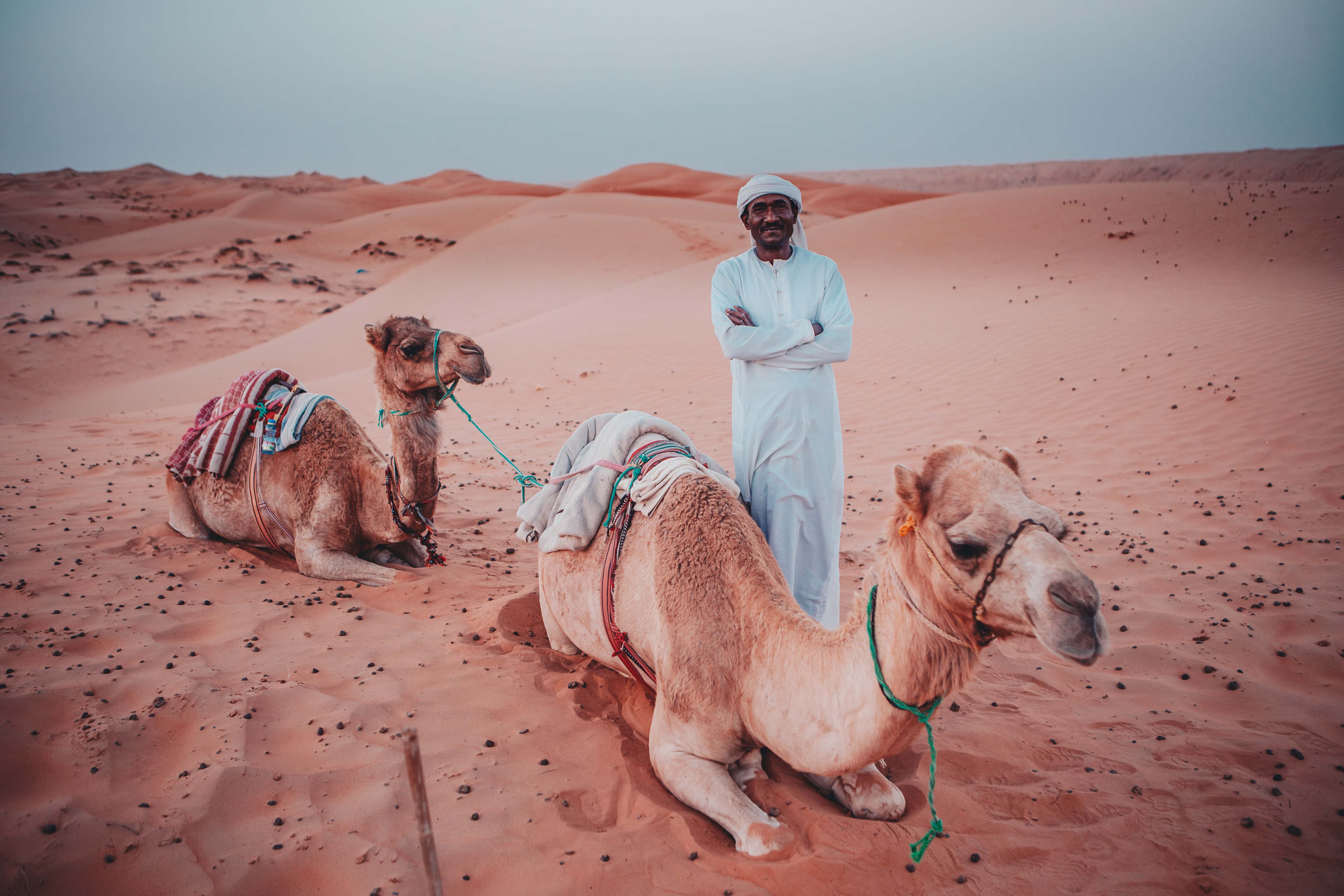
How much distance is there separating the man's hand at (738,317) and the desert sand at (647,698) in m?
1.88

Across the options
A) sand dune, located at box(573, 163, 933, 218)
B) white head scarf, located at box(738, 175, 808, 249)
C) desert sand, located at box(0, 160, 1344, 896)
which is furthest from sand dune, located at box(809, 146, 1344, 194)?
white head scarf, located at box(738, 175, 808, 249)

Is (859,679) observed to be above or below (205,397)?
above

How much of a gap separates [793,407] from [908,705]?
179 cm

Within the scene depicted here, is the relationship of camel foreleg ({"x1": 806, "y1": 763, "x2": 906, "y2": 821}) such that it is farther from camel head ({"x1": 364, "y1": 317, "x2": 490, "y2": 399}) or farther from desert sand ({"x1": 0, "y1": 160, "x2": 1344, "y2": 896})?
camel head ({"x1": 364, "y1": 317, "x2": 490, "y2": 399})

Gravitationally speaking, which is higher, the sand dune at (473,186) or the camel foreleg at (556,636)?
the sand dune at (473,186)

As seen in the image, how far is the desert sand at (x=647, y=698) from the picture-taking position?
7.89ft

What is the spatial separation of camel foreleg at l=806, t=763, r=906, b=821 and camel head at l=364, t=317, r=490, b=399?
266 centimetres

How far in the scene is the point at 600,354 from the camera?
14.5 metres

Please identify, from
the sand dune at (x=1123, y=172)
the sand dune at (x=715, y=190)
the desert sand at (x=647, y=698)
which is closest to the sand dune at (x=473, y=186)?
the sand dune at (x=715, y=190)

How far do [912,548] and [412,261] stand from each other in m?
38.0

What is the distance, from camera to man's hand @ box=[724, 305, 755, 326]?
12.0 ft

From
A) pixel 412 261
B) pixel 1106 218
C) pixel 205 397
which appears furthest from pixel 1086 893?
pixel 412 261

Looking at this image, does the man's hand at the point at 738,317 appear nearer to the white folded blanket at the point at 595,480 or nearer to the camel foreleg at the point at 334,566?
the white folded blanket at the point at 595,480

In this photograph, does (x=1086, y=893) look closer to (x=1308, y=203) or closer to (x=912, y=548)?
(x=912, y=548)
